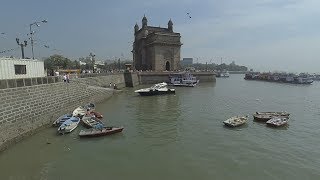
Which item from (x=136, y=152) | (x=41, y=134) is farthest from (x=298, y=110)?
(x=41, y=134)

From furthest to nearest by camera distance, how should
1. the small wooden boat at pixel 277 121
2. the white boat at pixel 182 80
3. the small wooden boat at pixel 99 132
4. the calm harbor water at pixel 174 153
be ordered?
the white boat at pixel 182 80 < the small wooden boat at pixel 277 121 < the small wooden boat at pixel 99 132 < the calm harbor water at pixel 174 153

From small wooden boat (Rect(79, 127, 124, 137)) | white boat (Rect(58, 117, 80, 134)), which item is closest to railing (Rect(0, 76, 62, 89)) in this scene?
white boat (Rect(58, 117, 80, 134))

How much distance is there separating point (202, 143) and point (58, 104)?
13936mm

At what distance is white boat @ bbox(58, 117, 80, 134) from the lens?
869 inches

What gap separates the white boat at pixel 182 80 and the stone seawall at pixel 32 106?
37604mm

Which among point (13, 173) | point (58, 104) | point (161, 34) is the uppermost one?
point (161, 34)

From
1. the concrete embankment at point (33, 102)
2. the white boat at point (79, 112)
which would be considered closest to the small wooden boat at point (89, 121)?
the white boat at point (79, 112)

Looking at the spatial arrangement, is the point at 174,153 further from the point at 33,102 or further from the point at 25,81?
the point at 25,81

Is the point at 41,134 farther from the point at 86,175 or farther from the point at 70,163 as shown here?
the point at 86,175

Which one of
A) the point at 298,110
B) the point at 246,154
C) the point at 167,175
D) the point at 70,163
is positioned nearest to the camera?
the point at 167,175

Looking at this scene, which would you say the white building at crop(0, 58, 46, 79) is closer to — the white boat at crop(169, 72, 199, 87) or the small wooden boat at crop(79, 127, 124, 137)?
the small wooden boat at crop(79, 127, 124, 137)

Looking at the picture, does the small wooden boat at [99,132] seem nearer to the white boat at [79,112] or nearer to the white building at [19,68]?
the white boat at [79,112]

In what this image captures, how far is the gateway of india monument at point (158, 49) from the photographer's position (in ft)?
277

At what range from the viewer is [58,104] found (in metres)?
27.2
